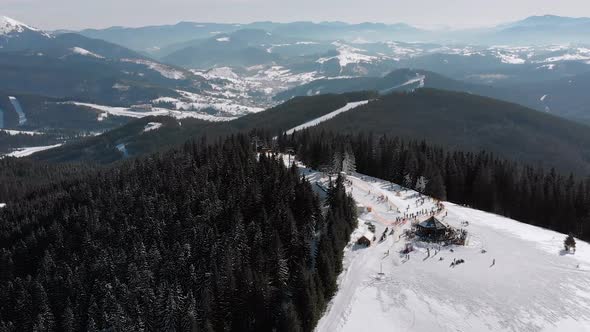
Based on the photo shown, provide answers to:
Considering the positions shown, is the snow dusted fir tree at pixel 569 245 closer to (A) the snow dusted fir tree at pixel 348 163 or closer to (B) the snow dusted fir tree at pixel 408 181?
(B) the snow dusted fir tree at pixel 408 181

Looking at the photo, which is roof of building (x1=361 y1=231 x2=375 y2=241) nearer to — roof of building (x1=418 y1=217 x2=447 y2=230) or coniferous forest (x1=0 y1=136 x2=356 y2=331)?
coniferous forest (x1=0 y1=136 x2=356 y2=331)

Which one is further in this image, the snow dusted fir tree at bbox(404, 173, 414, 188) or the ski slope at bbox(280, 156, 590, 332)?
the snow dusted fir tree at bbox(404, 173, 414, 188)

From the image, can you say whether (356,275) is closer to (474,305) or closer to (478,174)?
(474,305)

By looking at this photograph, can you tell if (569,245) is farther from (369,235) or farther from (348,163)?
(348,163)

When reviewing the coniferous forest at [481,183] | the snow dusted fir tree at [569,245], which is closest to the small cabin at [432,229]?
the snow dusted fir tree at [569,245]

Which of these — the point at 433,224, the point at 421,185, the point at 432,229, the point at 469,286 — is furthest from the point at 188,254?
the point at 421,185

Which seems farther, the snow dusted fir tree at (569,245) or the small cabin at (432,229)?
the small cabin at (432,229)

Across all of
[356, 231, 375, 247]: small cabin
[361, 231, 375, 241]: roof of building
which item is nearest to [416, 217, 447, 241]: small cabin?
[361, 231, 375, 241]: roof of building
